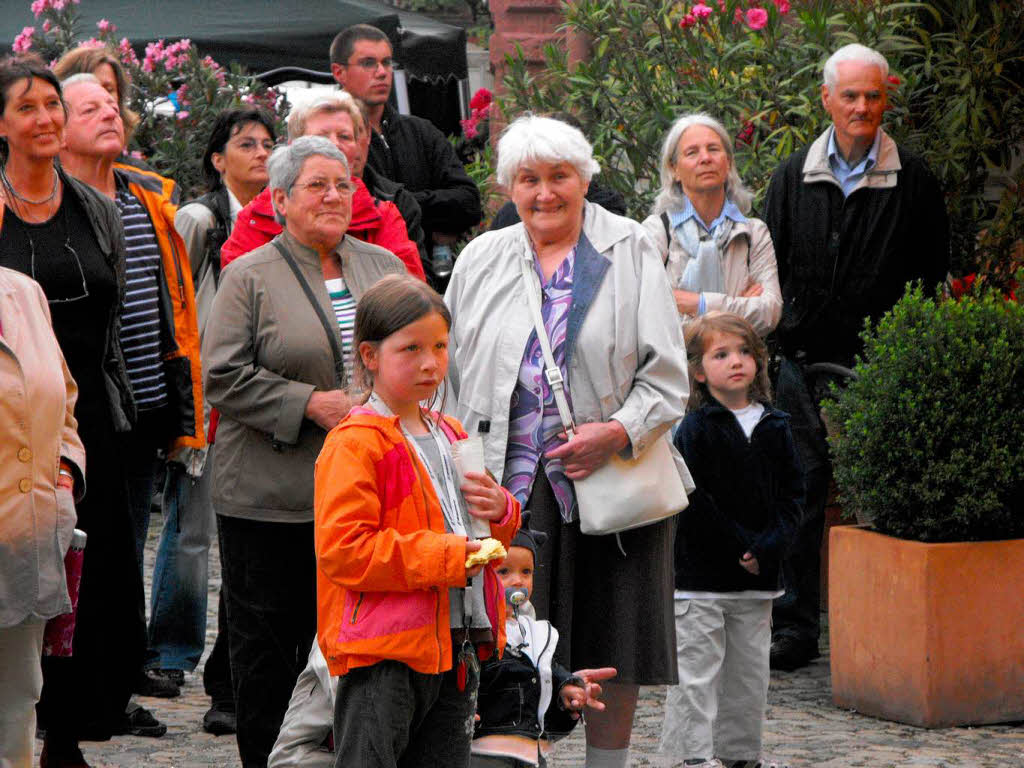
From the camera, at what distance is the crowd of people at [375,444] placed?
161 inches

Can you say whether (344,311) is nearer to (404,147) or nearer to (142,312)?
(142,312)

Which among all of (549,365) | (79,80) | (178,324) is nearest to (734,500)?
(549,365)

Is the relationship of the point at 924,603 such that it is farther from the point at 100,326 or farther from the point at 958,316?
the point at 100,326

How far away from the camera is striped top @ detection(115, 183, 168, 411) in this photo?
6.21 m

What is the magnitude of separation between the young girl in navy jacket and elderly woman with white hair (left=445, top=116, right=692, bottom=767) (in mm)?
512

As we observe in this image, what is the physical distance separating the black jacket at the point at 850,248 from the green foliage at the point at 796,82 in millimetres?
858

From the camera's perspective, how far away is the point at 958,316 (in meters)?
6.60

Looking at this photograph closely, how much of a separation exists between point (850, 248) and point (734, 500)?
1937 mm

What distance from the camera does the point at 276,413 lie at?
5.38 metres

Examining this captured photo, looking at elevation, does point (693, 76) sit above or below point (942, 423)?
above

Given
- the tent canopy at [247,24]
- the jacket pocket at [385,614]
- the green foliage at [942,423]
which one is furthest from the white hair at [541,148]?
the tent canopy at [247,24]

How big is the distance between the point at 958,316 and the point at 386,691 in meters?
3.41

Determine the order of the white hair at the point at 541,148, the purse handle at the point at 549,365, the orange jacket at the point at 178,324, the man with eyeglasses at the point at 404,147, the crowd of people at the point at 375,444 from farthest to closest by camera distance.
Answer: the man with eyeglasses at the point at 404,147
the orange jacket at the point at 178,324
the white hair at the point at 541,148
the purse handle at the point at 549,365
the crowd of people at the point at 375,444

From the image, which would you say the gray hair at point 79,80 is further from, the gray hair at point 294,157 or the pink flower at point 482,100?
the pink flower at point 482,100
